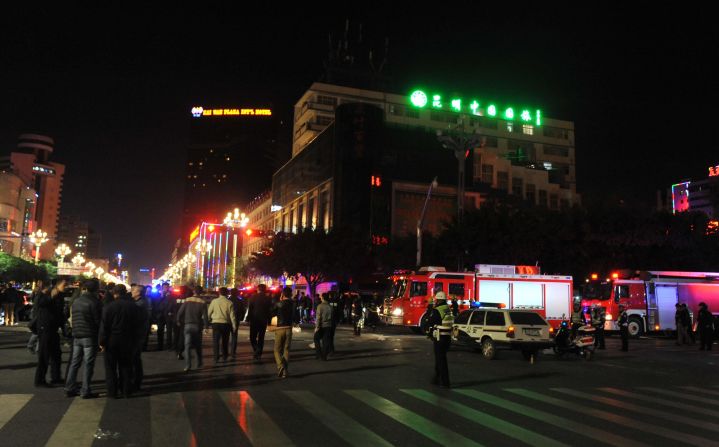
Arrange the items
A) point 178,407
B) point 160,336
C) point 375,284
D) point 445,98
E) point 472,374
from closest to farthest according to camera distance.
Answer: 1. point 178,407
2. point 472,374
3. point 160,336
4. point 375,284
5. point 445,98

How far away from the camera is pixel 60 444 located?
6.57 meters

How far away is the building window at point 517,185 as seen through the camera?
8662 centimetres

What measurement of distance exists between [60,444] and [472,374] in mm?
9589

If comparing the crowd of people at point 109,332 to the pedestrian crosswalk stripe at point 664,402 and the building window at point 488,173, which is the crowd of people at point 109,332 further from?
the building window at point 488,173

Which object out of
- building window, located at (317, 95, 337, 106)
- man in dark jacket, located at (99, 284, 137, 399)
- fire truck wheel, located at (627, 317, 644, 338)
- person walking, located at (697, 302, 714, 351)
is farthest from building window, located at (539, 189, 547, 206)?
man in dark jacket, located at (99, 284, 137, 399)

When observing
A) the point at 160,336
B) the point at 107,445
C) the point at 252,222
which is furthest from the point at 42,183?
the point at 107,445

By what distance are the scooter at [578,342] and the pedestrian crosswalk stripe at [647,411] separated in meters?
7.23

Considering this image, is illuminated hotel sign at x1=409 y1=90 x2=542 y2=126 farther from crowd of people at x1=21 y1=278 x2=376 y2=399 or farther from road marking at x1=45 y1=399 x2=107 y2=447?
road marking at x1=45 y1=399 x2=107 y2=447

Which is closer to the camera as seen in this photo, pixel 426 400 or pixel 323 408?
pixel 323 408

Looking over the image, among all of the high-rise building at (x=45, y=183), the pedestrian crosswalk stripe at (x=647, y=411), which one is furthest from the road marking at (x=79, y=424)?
the high-rise building at (x=45, y=183)

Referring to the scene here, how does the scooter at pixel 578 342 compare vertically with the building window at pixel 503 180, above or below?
below

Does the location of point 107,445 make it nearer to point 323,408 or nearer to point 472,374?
point 323,408

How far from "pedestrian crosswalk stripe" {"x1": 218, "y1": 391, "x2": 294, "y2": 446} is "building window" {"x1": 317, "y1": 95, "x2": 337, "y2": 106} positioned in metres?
85.3

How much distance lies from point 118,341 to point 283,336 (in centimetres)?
395
